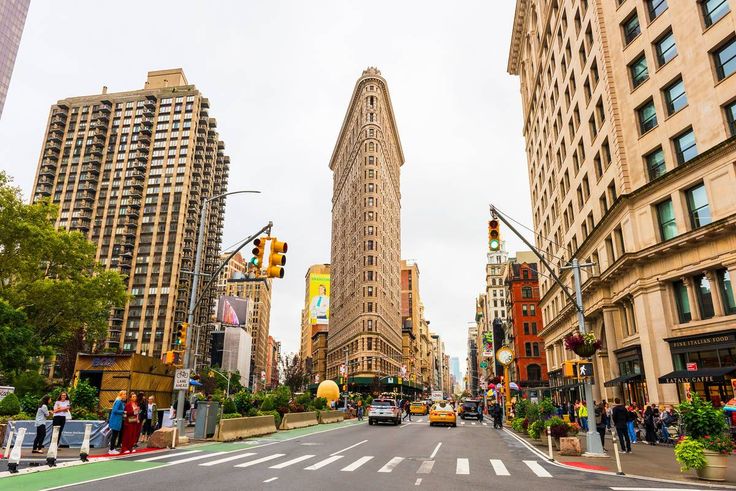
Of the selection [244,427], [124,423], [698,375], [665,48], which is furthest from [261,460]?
[665,48]

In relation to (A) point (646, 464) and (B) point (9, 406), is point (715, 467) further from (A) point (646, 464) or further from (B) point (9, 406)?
(B) point (9, 406)

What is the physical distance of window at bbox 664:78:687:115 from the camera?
26.5 meters

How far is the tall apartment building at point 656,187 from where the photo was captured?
23391 mm

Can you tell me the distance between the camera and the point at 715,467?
39.3ft

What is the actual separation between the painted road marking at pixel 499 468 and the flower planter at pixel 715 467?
4.89m

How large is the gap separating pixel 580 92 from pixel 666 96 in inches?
437

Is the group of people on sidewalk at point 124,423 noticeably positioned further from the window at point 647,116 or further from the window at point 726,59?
the window at point 647,116

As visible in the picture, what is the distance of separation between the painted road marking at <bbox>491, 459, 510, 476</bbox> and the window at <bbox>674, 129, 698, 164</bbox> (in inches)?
788

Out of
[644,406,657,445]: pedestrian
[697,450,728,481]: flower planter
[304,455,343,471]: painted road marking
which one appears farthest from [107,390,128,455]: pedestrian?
[644,406,657,445]: pedestrian

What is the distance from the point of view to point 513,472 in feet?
44.0

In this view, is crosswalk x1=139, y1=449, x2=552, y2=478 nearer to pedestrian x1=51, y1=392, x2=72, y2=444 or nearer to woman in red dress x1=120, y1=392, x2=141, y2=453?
woman in red dress x1=120, y1=392, x2=141, y2=453

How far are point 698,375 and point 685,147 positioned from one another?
1220 centimetres

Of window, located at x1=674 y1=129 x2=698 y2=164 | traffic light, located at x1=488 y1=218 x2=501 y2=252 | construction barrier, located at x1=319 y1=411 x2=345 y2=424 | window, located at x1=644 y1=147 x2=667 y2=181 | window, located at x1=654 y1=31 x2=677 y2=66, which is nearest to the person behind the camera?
traffic light, located at x1=488 y1=218 x2=501 y2=252

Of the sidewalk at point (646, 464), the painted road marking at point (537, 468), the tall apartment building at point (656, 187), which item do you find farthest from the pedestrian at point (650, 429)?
the painted road marking at point (537, 468)
